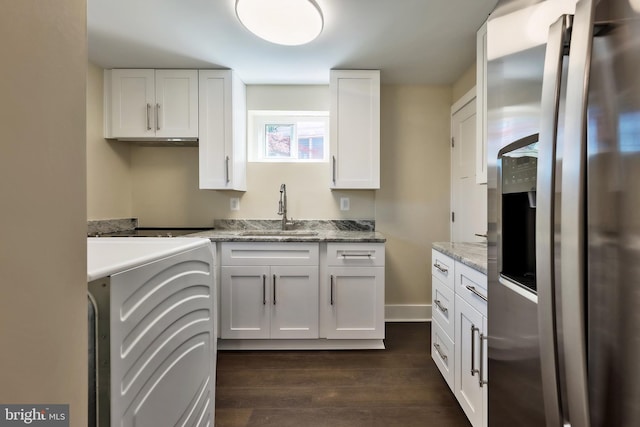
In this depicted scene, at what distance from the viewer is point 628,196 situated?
401 mm

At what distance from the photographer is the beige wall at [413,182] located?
2.80m

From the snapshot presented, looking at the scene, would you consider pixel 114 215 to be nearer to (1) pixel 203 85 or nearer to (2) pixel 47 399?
(1) pixel 203 85

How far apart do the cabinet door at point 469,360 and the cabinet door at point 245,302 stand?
1375mm

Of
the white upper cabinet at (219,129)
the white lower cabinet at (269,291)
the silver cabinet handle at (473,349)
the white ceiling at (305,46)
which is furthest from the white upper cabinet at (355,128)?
the silver cabinet handle at (473,349)

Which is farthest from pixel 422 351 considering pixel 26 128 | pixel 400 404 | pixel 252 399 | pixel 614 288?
pixel 26 128

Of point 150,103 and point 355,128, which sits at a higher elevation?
point 150,103

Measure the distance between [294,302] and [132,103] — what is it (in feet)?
7.36

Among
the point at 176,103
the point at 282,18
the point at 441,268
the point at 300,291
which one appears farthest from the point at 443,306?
the point at 176,103

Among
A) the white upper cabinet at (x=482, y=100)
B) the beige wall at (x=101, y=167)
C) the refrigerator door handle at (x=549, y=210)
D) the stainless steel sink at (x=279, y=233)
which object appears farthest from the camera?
the stainless steel sink at (x=279, y=233)

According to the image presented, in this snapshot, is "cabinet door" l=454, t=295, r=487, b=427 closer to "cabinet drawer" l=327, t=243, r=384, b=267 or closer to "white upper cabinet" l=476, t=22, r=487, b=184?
"cabinet drawer" l=327, t=243, r=384, b=267

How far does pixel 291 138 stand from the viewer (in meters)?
2.89

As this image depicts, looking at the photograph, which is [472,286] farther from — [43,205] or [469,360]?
[43,205]

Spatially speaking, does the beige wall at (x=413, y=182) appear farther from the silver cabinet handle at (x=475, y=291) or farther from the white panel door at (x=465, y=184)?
the silver cabinet handle at (x=475, y=291)

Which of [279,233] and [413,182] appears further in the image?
[413,182]
